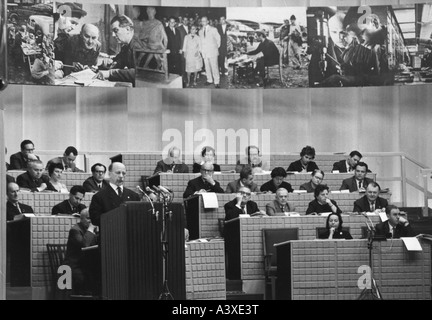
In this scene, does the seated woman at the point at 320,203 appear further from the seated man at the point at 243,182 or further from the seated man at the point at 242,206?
the seated man at the point at 243,182

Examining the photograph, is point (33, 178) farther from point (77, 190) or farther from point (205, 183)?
point (205, 183)

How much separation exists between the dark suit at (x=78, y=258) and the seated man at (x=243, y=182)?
10.3 feet

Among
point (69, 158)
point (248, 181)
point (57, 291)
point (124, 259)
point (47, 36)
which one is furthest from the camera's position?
point (47, 36)

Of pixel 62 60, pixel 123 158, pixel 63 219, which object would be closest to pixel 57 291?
pixel 63 219

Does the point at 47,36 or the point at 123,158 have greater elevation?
the point at 47,36

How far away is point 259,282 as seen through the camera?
546 inches

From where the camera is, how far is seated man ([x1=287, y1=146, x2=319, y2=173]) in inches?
681

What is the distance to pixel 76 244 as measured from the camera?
42.0 ft

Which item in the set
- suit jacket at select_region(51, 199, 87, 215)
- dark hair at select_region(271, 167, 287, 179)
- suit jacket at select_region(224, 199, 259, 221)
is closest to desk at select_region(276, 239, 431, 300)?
suit jacket at select_region(224, 199, 259, 221)

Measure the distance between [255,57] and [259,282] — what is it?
609 centimetres

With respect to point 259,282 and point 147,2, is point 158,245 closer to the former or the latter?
point 259,282

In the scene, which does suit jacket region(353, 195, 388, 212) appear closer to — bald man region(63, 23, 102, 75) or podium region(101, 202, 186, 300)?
podium region(101, 202, 186, 300)

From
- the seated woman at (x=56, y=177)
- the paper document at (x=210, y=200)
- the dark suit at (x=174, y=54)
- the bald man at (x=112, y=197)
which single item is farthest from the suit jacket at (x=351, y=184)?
the bald man at (x=112, y=197)

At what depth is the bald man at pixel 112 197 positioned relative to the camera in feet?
38.7
